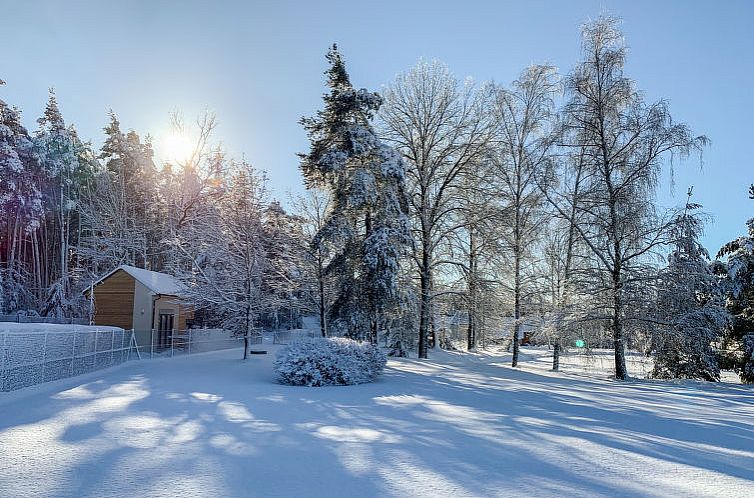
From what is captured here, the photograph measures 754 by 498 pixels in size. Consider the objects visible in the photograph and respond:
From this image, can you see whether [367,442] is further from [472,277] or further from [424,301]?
[472,277]

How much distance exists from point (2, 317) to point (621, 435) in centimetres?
3547

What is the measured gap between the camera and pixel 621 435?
7.34 metres

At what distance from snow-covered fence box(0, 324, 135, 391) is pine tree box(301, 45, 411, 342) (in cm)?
846

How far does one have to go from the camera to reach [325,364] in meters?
14.0

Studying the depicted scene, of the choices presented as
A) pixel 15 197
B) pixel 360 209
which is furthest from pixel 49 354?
pixel 15 197

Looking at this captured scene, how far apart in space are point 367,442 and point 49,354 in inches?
454

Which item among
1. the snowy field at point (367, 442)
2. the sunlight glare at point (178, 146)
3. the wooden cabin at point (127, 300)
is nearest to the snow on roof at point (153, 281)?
the wooden cabin at point (127, 300)

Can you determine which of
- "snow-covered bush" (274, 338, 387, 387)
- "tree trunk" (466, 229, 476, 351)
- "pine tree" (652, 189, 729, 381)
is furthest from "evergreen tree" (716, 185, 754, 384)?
"snow-covered bush" (274, 338, 387, 387)

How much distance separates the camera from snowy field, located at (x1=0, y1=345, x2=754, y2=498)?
4848 mm

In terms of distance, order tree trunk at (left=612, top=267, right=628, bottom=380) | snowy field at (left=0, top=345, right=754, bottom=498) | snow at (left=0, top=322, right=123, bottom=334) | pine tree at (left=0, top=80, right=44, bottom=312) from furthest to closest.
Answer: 1. pine tree at (left=0, top=80, right=44, bottom=312)
2. tree trunk at (left=612, top=267, right=628, bottom=380)
3. snow at (left=0, top=322, right=123, bottom=334)
4. snowy field at (left=0, top=345, right=754, bottom=498)

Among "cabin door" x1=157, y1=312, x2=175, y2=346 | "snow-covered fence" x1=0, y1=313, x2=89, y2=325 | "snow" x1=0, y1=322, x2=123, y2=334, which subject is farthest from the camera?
"snow-covered fence" x1=0, y1=313, x2=89, y2=325

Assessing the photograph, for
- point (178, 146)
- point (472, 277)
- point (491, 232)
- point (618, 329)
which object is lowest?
point (618, 329)

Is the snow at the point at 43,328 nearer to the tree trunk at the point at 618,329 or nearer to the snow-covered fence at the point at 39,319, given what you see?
the snow-covered fence at the point at 39,319

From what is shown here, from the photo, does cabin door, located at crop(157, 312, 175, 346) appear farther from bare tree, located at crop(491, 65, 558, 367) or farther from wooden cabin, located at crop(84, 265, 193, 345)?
bare tree, located at crop(491, 65, 558, 367)
